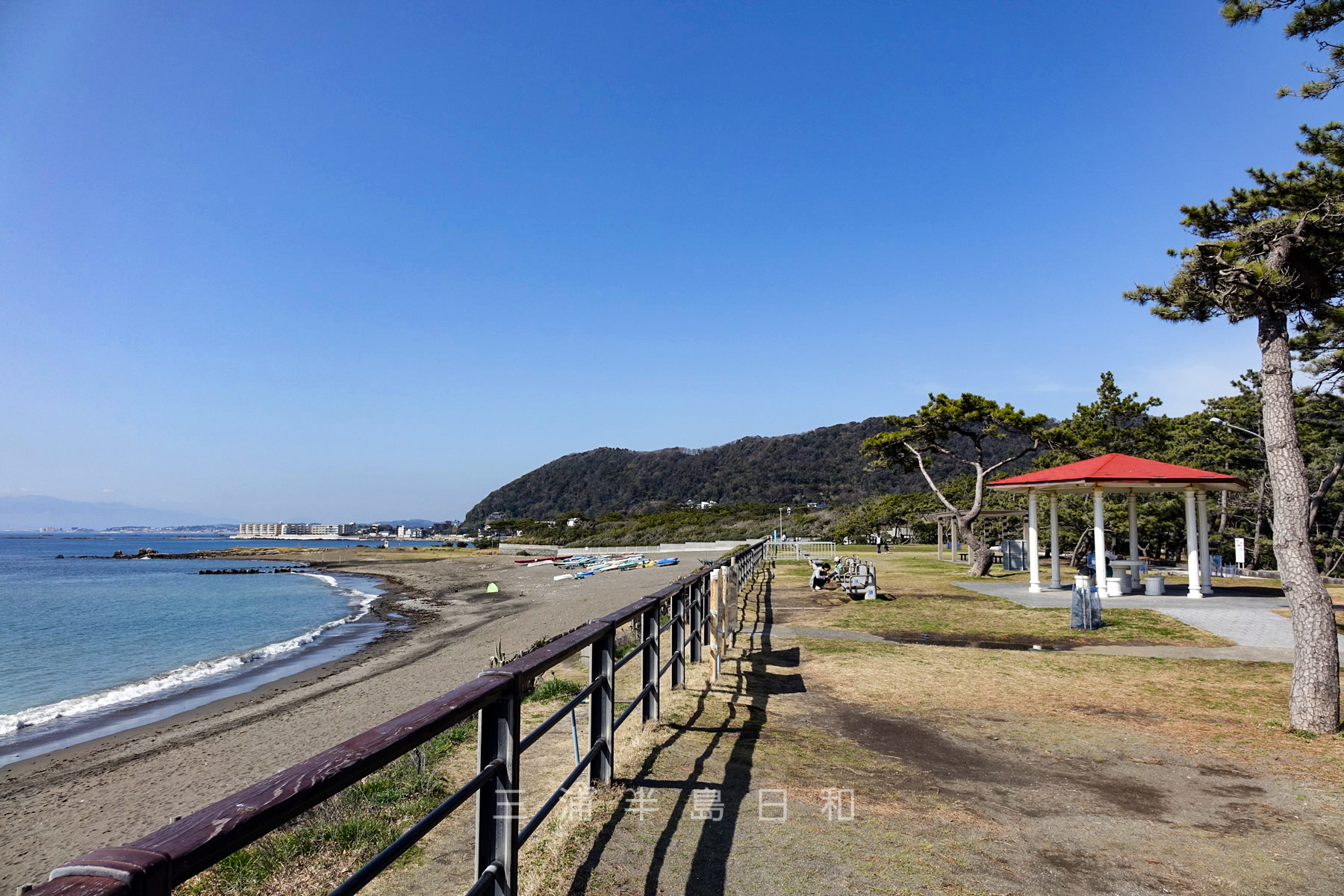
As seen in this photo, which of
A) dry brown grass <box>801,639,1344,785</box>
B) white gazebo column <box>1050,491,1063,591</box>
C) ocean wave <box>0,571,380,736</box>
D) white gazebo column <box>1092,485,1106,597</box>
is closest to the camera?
dry brown grass <box>801,639,1344,785</box>

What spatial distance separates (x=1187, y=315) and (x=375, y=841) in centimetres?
754

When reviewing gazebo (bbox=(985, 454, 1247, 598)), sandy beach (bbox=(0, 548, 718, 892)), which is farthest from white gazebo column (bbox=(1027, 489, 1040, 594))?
sandy beach (bbox=(0, 548, 718, 892))

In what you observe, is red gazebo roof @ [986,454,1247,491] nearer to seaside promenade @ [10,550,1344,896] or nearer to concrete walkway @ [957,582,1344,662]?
concrete walkway @ [957,582,1344,662]

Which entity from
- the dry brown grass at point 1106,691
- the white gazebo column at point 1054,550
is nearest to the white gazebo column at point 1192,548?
the white gazebo column at point 1054,550

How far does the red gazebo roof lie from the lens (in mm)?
15266

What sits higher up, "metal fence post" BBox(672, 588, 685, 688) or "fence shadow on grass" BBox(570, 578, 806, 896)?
"metal fence post" BBox(672, 588, 685, 688)

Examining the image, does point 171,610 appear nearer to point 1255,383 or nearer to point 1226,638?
point 1226,638

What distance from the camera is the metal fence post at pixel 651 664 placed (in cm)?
504

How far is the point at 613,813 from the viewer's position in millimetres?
3594

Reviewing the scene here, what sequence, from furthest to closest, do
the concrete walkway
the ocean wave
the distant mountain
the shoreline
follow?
1. the distant mountain
2. the ocean wave
3. the shoreline
4. the concrete walkway

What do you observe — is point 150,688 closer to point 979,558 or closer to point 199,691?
point 199,691

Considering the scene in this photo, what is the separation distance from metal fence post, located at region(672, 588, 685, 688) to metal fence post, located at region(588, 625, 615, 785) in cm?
233

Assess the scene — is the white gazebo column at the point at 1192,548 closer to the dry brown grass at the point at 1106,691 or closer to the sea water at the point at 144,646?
the dry brown grass at the point at 1106,691

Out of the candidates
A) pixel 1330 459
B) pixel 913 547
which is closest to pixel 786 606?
pixel 1330 459
